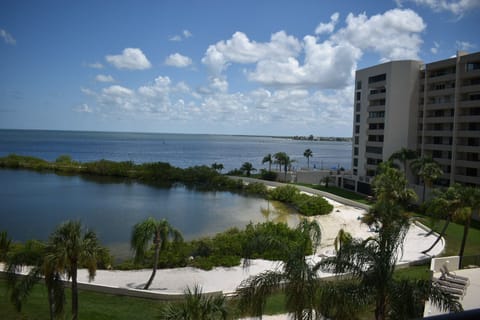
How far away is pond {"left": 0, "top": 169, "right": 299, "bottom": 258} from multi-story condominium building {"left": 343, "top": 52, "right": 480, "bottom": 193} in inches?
657

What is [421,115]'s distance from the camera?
53.2 m

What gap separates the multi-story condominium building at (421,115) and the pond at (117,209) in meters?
16.7

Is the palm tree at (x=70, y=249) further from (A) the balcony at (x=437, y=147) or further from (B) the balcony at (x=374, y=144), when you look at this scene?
(B) the balcony at (x=374, y=144)

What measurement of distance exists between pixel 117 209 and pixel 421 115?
41167 mm

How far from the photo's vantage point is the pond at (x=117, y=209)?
3759cm

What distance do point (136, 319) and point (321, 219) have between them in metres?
29.6

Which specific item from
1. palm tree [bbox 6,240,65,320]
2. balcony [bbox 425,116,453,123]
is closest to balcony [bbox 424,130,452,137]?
balcony [bbox 425,116,453,123]

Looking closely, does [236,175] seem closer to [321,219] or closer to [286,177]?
[286,177]

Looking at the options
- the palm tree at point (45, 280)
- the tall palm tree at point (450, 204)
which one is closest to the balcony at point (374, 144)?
the tall palm tree at point (450, 204)

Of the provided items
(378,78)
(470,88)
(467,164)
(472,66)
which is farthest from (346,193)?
(472,66)

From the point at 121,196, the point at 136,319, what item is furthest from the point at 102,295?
the point at 121,196

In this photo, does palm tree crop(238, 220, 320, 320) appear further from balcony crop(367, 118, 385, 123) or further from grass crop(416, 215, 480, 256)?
balcony crop(367, 118, 385, 123)

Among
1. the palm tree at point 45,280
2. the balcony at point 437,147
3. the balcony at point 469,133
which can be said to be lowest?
the palm tree at point 45,280

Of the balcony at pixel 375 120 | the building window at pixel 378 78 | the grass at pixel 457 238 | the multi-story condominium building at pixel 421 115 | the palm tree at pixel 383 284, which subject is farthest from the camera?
the balcony at pixel 375 120
